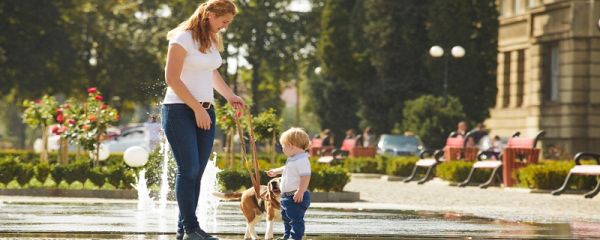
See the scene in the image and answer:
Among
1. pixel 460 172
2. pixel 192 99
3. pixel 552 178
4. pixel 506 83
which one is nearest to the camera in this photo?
pixel 192 99

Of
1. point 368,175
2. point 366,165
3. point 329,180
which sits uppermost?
point 329,180

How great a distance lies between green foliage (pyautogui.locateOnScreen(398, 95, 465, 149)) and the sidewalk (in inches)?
895

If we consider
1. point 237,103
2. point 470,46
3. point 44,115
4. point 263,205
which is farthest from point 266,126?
point 470,46

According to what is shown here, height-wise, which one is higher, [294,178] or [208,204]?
[294,178]

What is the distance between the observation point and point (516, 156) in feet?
115

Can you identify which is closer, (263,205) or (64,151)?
(263,205)

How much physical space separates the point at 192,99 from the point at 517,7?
175 ft

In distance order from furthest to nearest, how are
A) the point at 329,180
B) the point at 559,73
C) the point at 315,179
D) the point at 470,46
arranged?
1. the point at 470,46
2. the point at 559,73
3. the point at 329,180
4. the point at 315,179

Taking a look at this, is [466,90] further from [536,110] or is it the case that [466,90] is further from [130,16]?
[130,16]

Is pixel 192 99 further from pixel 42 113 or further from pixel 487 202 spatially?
pixel 42 113

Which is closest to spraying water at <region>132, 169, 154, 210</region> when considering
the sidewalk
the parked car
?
the sidewalk

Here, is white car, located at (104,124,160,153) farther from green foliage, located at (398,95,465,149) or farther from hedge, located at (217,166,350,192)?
hedge, located at (217,166,350,192)

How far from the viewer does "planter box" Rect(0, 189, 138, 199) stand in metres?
27.4

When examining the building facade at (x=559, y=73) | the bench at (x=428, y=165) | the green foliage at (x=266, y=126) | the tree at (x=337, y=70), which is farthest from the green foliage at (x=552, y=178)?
the tree at (x=337, y=70)
